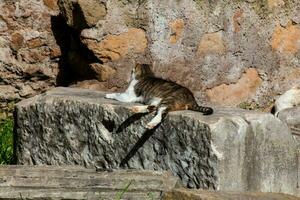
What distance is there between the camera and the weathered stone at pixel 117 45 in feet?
23.9

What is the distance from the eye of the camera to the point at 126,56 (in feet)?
24.0

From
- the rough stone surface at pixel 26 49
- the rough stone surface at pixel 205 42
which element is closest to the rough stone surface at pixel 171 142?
the rough stone surface at pixel 205 42

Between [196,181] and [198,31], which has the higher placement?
[198,31]

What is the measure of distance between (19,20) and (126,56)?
1.04 metres

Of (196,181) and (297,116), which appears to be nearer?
(196,181)

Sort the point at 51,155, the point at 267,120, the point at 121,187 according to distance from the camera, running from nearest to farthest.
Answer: the point at 121,187
the point at 267,120
the point at 51,155

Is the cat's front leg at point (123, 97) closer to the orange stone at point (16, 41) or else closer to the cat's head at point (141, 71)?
the cat's head at point (141, 71)

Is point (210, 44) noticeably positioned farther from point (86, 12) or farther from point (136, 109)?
point (136, 109)

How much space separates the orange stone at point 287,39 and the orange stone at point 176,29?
83 centimetres

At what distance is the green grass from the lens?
7.03m

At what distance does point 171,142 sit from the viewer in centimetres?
571

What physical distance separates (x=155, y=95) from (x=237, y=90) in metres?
1.42

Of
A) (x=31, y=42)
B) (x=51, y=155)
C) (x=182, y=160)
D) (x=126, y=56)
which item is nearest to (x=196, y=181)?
(x=182, y=160)

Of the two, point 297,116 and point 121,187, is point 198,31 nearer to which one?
point 297,116
